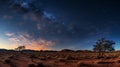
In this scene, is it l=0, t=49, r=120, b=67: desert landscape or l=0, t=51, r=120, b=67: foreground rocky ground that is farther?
l=0, t=49, r=120, b=67: desert landscape

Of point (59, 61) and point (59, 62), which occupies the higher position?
point (59, 61)

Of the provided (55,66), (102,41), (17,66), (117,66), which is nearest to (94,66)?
(117,66)

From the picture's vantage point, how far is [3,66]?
3127 cm

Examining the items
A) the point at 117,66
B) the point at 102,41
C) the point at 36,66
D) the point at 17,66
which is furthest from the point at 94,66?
the point at 102,41

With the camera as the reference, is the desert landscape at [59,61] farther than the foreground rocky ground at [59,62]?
Yes

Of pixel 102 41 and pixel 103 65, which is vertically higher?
pixel 102 41

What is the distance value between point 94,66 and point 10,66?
13523mm

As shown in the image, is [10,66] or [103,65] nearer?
[10,66]

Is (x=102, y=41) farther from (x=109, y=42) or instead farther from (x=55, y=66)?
(x=55, y=66)

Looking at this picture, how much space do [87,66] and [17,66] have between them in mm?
11210

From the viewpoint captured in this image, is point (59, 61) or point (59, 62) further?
point (59, 61)

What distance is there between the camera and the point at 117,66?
33812 mm

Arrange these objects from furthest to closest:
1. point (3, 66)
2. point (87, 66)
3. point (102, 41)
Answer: point (102, 41) < point (87, 66) < point (3, 66)

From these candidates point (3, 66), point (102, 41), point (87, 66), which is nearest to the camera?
point (3, 66)
